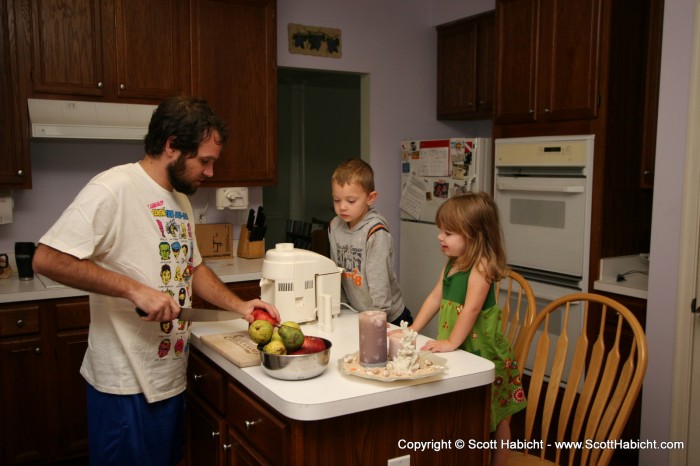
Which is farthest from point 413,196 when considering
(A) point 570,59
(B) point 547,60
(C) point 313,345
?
(C) point 313,345

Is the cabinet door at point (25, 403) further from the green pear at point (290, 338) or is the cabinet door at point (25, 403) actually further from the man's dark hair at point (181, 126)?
the green pear at point (290, 338)

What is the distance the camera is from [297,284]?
198cm

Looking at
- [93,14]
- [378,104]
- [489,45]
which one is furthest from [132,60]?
[489,45]

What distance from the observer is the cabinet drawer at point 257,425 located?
1.45 meters

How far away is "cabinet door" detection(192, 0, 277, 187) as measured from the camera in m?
3.40

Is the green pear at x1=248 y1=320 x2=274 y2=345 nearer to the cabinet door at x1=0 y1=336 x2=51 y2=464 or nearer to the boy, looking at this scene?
the boy

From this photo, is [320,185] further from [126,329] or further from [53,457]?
[126,329]

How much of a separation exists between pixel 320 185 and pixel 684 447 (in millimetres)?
4423

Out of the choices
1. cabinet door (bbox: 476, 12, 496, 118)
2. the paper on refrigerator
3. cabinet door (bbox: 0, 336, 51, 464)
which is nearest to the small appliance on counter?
cabinet door (bbox: 0, 336, 51, 464)

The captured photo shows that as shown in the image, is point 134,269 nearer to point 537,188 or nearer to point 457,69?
point 537,188

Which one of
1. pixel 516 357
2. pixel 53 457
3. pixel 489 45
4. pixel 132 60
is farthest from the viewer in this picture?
pixel 489 45

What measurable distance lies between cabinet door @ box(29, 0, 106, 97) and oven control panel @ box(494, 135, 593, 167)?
2.19 metres

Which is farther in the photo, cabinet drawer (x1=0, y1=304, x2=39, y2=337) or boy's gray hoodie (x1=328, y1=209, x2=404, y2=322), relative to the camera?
cabinet drawer (x1=0, y1=304, x2=39, y2=337)

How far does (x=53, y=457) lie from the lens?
9.67ft
